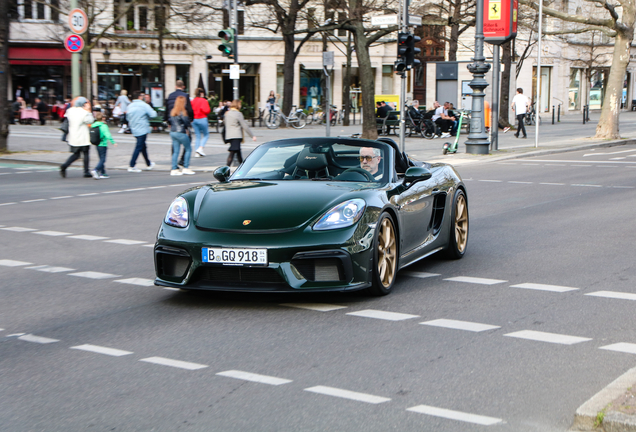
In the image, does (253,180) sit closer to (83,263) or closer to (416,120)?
(83,263)

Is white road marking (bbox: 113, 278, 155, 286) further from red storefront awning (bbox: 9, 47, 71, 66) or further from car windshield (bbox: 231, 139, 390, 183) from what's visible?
red storefront awning (bbox: 9, 47, 71, 66)

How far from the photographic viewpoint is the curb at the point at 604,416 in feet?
12.2

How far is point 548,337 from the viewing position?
5613 millimetres

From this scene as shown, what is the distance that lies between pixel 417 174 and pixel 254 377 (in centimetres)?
324

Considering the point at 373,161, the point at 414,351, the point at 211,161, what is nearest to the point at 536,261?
the point at 373,161

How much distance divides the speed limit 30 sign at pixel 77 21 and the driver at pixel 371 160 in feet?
52.2

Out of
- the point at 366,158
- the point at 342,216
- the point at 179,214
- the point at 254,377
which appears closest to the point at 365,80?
the point at 366,158

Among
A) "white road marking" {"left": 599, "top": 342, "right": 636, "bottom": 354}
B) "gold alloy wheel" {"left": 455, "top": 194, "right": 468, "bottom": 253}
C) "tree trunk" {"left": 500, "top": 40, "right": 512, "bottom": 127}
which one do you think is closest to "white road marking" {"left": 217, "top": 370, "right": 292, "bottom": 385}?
"white road marking" {"left": 599, "top": 342, "right": 636, "bottom": 354}

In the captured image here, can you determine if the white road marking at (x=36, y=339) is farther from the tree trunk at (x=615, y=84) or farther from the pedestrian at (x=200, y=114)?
the tree trunk at (x=615, y=84)

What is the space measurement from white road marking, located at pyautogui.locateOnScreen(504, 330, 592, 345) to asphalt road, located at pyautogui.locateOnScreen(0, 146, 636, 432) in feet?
0.08

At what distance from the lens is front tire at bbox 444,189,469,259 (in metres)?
8.59

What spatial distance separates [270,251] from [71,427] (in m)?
2.49

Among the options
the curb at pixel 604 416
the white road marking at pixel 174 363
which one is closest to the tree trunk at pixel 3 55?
the white road marking at pixel 174 363

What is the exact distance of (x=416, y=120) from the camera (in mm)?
35156
